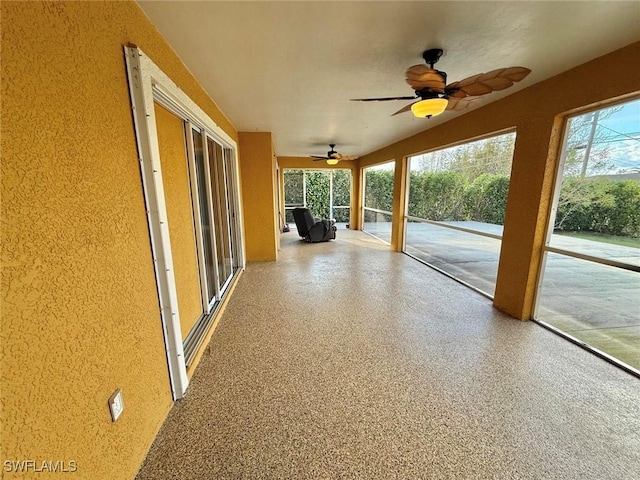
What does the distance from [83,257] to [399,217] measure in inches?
213

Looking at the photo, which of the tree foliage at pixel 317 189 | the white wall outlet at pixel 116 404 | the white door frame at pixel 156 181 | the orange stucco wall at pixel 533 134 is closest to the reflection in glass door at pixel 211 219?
the white door frame at pixel 156 181

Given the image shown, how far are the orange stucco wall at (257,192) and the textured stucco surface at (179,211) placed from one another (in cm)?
232

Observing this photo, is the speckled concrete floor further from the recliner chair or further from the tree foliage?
the tree foliage

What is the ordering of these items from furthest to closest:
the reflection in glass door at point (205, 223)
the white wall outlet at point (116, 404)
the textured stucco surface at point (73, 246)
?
the reflection in glass door at point (205, 223) < the white wall outlet at point (116, 404) < the textured stucco surface at point (73, 246)

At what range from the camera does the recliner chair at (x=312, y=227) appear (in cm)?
650

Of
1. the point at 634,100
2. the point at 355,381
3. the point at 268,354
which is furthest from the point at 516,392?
the point at 634,100

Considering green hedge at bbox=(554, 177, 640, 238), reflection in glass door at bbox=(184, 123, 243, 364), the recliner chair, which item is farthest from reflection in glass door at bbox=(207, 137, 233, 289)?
green hedge at bbox=(554, 177, 640, 238)

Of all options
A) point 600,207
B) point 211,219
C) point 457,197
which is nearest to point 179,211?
point 211,219

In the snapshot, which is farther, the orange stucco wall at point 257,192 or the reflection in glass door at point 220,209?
the orange stucco wall at point 257,192

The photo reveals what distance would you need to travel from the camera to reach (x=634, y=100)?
1886mm

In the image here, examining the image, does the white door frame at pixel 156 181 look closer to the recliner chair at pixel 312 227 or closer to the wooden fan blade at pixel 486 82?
the wooden fan blade at pixel 486 82

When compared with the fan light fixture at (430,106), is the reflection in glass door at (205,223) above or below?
below

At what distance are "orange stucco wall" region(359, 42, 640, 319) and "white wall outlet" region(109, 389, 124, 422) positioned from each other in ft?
11.2

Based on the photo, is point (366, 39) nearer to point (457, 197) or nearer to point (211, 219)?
point (211, 219)
